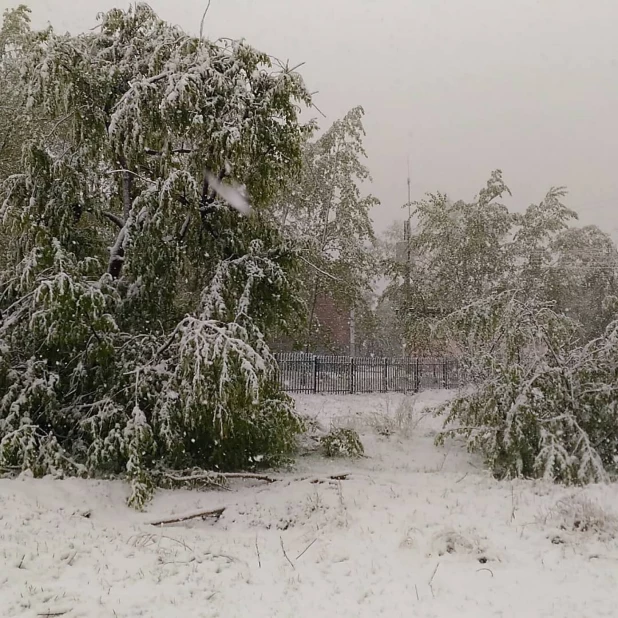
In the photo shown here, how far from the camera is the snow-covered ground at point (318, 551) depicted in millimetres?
4344

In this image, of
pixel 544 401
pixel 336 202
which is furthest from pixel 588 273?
pixel 544 401

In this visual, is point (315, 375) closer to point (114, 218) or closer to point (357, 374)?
point (357, 374)

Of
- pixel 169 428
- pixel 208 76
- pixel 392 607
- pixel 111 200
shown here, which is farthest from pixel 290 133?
pixel 392 607

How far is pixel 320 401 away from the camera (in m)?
18.2

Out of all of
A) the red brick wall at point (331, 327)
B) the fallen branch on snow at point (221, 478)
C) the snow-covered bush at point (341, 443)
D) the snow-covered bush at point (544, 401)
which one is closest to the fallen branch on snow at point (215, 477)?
the fallen branch on snow at point (221, 478)

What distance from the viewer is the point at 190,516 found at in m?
6.63

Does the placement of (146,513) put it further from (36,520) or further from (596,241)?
(596,241)

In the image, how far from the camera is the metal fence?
20.1m

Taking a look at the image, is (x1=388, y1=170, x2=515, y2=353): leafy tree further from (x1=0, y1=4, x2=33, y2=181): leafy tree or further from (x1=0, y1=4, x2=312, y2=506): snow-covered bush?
(x1=0, y1=4, x2=33, y2=181): leafy tree

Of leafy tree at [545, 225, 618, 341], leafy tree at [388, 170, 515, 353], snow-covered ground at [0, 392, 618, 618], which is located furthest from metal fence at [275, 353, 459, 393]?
snow-covered ground at [0, 392, 618, 618]

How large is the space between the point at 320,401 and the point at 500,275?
7679mm

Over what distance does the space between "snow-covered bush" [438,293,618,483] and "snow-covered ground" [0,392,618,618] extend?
3.13 feet

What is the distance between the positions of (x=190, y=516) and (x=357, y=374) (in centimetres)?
1453

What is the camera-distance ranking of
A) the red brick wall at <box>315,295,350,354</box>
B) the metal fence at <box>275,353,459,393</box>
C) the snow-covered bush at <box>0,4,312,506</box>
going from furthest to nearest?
the red brick wall at <box>315,295,350,354</box> < the metal fence at <box>275,353,459,393</box> < the snow-covered bush at <box>0,4,312,506</box>
